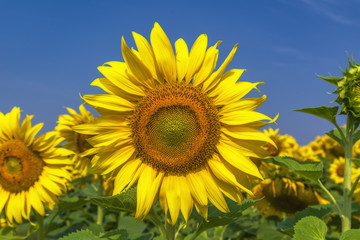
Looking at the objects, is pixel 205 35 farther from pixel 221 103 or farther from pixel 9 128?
pixel 9 128

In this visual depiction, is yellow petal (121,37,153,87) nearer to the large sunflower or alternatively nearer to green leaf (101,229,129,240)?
the large sunflower

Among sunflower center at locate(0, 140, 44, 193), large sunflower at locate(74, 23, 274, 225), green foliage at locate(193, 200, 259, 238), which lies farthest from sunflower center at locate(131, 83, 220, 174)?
sunflower center at locate(0, 140, 44, 193)

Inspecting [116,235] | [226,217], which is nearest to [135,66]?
[226,217]

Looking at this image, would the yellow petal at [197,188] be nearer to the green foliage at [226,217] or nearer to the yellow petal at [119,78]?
the green foliage at [226,217]

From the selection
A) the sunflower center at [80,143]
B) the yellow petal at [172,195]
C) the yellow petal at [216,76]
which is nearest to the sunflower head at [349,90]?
the yellow petal at [216,76]

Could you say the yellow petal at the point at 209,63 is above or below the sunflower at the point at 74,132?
above

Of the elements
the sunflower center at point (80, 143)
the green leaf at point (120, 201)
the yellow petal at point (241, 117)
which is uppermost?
the yellow petal at point (241, 117)

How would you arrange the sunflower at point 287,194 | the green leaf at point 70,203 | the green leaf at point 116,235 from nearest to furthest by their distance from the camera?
1. the green leaf at point 116,235
2. the green leaf at point 70,203
3. the sunflower at point 287,194

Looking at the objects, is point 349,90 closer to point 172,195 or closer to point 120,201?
point 172,195
